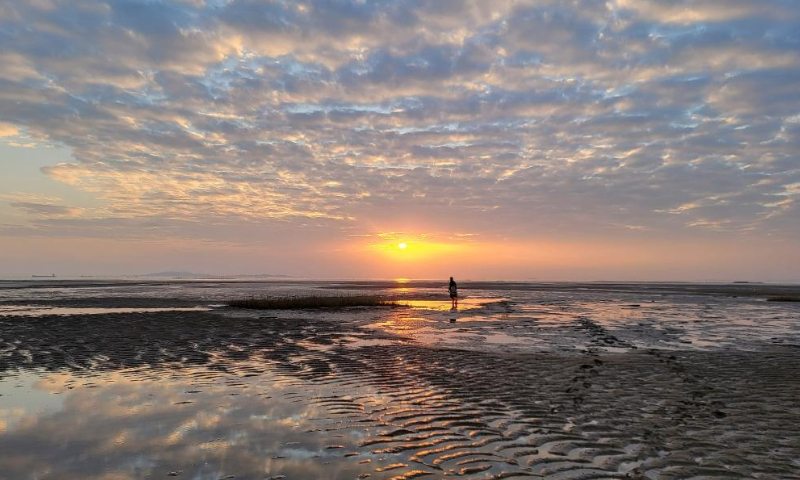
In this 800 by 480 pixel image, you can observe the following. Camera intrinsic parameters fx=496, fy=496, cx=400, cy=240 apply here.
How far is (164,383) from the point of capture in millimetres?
14203

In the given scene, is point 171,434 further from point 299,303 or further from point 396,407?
point 299,303

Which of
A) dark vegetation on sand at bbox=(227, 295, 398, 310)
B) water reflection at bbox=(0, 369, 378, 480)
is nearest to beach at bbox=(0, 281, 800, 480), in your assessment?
water reflection at bbox=(0, 369, 378, 480)

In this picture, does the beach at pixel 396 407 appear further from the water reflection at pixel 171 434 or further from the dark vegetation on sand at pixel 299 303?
the dark vegetation on sand at pixel 299 303

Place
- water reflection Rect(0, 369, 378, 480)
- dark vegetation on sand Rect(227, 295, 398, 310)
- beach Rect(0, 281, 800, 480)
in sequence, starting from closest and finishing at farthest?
water reflection Rect(0, 369, 378, 480), beach Rect(0, 281, 800, 480), dark vegetation on sand Rect(227, 295, 398, 310)

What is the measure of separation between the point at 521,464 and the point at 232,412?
645cm

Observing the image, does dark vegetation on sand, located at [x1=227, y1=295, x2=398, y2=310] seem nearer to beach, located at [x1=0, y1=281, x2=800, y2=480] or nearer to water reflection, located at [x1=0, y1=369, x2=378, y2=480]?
beach, located at [x1=0, y1=281, x2=800, y2=480]

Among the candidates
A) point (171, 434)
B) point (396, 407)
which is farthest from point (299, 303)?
point (171, 434)

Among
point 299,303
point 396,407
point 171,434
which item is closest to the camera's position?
point 171,434

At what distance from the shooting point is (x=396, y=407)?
11.6 meters

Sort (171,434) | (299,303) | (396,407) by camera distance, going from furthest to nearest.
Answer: (299,303), (396,407), (171,434)

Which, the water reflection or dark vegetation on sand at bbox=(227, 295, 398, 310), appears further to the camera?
dark vegetation on sand at bbox=(227, 295, 398, 310)

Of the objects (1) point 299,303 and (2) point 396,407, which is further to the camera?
(1) point 299,303

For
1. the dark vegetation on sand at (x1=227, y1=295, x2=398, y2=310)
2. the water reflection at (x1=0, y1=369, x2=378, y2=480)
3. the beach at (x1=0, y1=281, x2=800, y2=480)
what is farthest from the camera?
the dark vegetation on sand at (x1=227, y1=295, x2=398, y2=310)

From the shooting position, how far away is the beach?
7965mm
